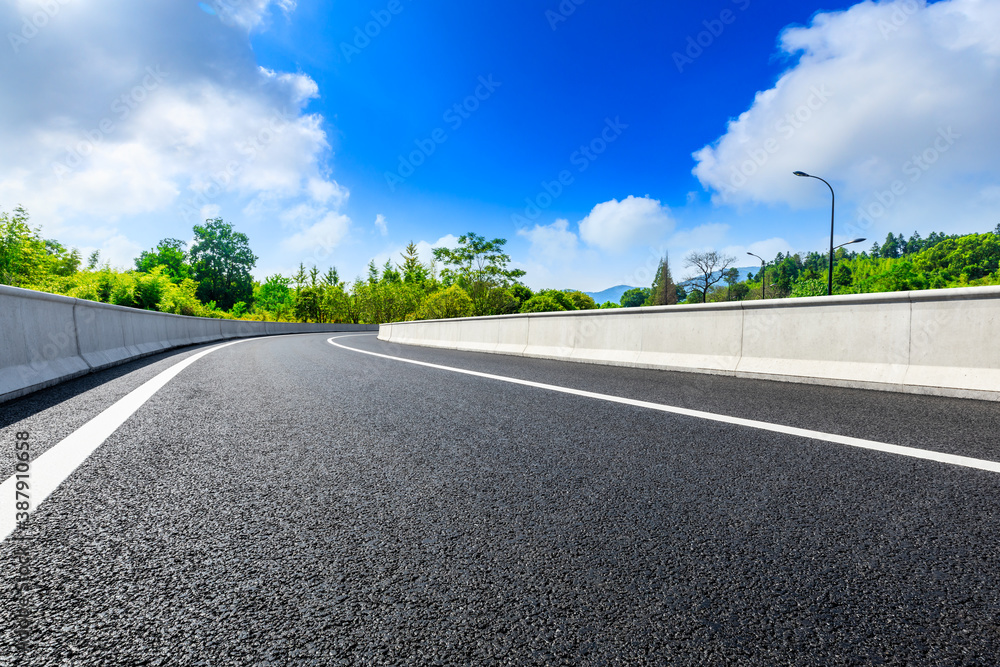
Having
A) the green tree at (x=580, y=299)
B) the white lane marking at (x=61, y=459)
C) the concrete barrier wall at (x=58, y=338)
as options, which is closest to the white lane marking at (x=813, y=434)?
the white lane marking at (x=61, y=459)

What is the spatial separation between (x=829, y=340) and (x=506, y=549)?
20.7 feet

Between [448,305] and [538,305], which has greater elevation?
[538,305]

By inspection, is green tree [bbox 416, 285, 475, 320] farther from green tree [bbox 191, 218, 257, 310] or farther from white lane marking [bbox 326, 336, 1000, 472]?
white lane marking [bbox 326, 336, 1000, 472]

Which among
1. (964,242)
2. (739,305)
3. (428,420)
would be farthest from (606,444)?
(964,242)

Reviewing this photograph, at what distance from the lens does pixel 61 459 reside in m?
3.04

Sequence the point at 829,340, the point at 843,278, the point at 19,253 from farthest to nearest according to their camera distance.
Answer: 1. the point at 843,278
2. the point at 19,253
3. the point at 829,340

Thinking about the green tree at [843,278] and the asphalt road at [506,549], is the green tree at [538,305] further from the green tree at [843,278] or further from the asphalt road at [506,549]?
the asphalt road at [506,549]

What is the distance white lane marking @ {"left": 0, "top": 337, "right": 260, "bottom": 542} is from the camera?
7.49 feet

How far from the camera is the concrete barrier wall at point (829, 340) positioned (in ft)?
17.5

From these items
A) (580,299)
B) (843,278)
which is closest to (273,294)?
Result: (580,299)

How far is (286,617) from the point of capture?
58.9 inches

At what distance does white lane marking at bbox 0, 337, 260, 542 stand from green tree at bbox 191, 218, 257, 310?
326ft

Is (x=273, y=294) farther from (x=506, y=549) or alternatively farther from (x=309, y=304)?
(x=506, y=549)

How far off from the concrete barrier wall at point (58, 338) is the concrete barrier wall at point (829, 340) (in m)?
8.31
